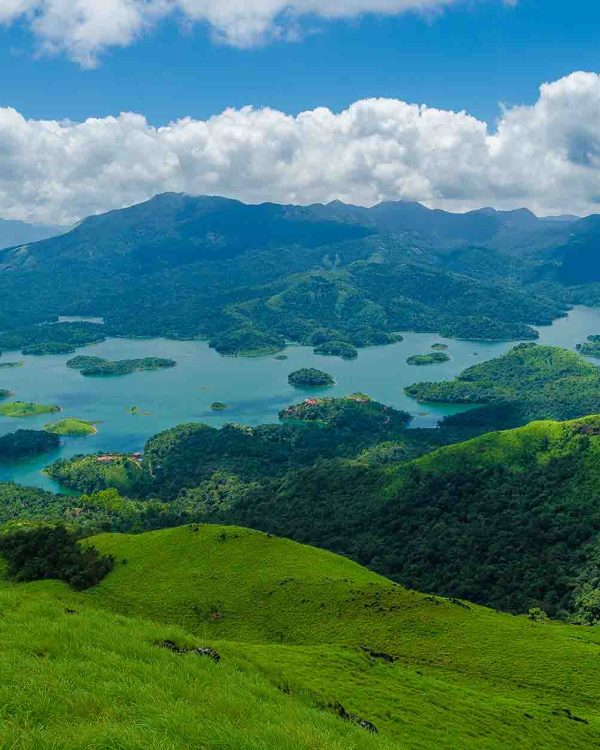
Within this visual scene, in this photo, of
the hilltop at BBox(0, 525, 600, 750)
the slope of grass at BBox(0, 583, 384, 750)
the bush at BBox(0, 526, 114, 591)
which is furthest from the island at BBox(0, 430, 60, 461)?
the slope of grass at BBox(0, 583, 384, 750)

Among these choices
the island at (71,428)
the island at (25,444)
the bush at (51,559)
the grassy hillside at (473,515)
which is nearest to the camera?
the bush at (51,559)

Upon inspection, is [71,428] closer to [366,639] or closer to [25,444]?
[25,444]

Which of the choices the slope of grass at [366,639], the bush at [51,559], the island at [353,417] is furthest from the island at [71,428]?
the bush at [51,559]

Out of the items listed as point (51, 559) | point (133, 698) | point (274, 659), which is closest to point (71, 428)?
point (51, 559)

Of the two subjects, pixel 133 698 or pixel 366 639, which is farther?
pixel 366 639

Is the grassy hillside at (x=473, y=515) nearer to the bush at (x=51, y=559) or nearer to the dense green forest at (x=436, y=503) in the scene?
the dense green forest at (x=436, y=503)

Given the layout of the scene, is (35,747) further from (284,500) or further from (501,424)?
(501,424)

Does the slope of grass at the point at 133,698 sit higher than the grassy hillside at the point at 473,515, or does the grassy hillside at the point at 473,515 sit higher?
the slope of grass at the point at 133,698
